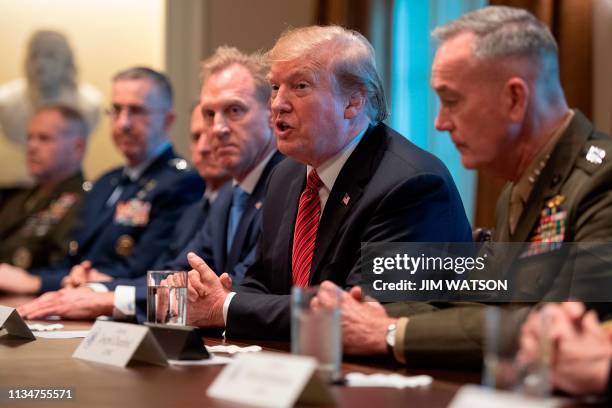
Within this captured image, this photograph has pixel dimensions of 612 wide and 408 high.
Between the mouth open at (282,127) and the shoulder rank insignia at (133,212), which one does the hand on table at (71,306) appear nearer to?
the mouth open at (282,127)

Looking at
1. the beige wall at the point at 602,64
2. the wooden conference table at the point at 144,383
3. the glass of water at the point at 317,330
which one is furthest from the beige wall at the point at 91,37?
the glass of water at the point at 317,330

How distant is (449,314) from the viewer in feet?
7.55

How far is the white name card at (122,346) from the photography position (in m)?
2.26

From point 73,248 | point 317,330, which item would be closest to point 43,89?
point 73,248

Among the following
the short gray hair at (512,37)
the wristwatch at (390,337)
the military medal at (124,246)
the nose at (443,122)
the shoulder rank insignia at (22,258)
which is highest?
the short gray hair at (512,37)

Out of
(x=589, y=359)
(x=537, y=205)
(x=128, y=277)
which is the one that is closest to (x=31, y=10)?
(x=128, y=277)

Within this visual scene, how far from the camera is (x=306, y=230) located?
3.16 meters

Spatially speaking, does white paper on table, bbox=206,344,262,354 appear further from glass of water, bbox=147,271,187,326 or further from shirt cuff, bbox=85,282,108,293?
shirt cuff, bbox=85,282,108,293

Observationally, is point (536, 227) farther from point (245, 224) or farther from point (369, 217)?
point (245, 224)

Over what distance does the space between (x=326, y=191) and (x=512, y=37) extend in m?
0.72

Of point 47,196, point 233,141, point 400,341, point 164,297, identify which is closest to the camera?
point 400,341

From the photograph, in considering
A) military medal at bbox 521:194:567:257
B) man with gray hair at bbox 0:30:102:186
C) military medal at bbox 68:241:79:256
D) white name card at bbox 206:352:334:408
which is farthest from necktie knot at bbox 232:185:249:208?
man with gray hair at bbox 0:30:102:186

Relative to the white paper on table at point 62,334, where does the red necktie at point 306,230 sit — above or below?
above

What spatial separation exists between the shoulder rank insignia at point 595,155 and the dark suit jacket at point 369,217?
0.41 metres
